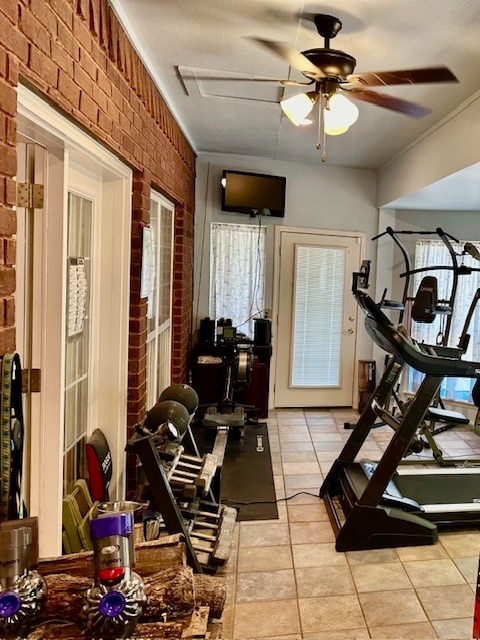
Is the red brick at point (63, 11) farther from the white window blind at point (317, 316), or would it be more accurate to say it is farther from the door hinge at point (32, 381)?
the white window blind at point (317, 316)

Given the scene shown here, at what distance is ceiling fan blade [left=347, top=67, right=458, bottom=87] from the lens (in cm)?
245

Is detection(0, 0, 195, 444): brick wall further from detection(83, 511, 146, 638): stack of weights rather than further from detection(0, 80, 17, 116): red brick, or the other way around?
detection(83, 511, 146, 638): stack of weights

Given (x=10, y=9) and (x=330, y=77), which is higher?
(x=330, y=77)

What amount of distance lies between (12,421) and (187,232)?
11.8 ft

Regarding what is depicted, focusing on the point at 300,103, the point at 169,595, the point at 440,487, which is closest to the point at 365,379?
the point at 440,487

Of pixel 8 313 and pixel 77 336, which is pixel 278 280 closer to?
pixel 77 336

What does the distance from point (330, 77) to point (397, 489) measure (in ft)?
8.21

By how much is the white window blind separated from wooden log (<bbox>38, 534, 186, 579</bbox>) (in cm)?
398

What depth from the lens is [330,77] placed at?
2.29 m

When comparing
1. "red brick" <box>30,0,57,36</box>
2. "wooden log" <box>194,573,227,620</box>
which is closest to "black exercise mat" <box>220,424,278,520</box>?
"wooden log" <box>194,573,227,620</box>

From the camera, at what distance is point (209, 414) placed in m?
4.24

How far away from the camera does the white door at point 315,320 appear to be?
5.16 meters

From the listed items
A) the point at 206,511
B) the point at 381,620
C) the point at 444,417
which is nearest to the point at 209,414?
the point at 206,511

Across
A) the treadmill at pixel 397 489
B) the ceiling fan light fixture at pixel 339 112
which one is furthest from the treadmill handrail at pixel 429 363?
the ceiling fan light fixture at pixel 339 112
